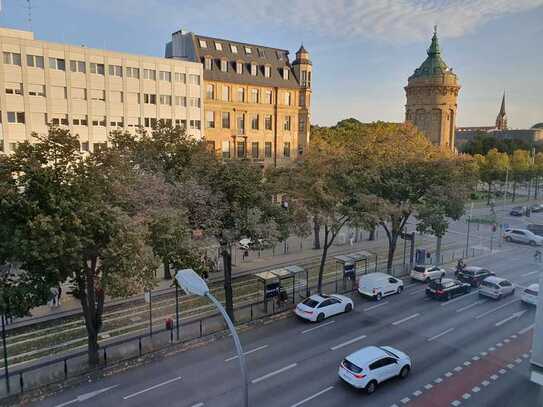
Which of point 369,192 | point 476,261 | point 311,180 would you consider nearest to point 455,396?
point 311,180

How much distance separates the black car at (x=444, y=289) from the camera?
88.5 feet

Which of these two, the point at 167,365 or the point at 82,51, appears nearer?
the point at 167,365

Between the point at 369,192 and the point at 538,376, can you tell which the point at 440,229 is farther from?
the point at 538,376

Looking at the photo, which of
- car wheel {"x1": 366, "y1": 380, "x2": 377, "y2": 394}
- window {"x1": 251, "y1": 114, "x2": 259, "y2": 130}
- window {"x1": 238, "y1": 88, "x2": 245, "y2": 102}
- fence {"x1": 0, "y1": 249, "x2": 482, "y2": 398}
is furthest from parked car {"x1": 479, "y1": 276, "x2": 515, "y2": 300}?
window {"x1": 238, "y1": 88, "x2": 245, "y2": 102}

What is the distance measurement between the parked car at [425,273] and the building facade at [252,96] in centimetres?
2820

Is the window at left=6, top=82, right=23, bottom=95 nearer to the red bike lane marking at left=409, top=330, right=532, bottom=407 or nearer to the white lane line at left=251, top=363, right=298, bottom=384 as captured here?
the white lane line at left=251, top=363, right=298, bottom=384

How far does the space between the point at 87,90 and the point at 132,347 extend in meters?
35.4

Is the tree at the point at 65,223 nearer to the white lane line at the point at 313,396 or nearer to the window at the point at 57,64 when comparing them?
the white lane line at the point at 313,396

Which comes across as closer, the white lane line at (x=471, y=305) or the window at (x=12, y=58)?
the white lane line at (x=471, y=305)

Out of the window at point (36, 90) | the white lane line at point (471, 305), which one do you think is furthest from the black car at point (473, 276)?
the window at point (36, 90)

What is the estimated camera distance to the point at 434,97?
289ft

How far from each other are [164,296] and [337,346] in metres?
12.3

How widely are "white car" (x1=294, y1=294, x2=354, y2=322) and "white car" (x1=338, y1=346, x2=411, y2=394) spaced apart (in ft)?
19.3

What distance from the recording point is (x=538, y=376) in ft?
46.9
